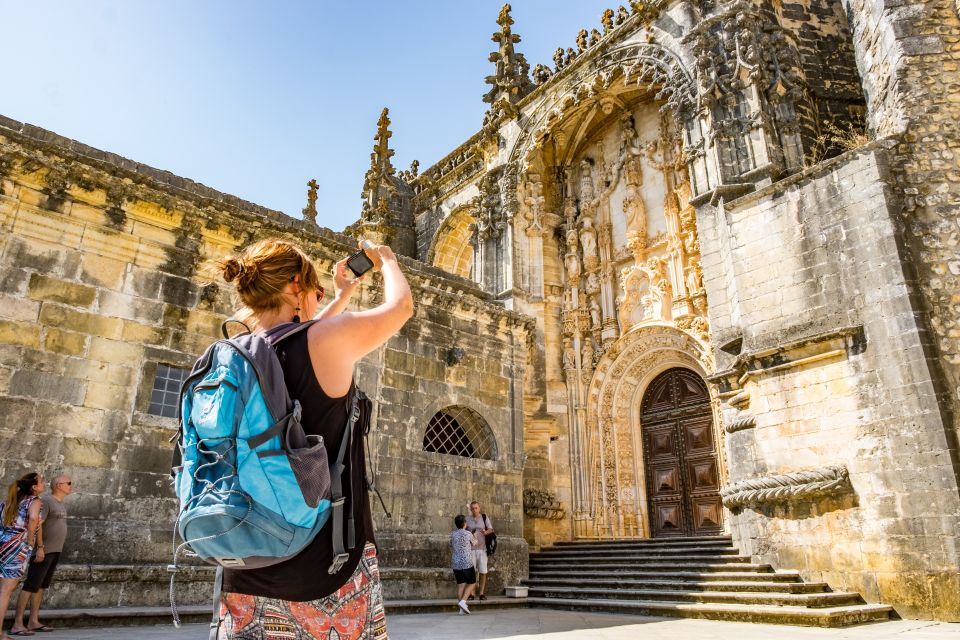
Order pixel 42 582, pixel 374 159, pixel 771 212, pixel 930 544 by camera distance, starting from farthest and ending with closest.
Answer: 1. pixel 374 159
2. pixel 771 212
3. pixel 930 544
4. pixel 42 582

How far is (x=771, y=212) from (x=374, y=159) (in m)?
12.5

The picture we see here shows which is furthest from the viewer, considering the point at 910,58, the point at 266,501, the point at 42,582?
the point at 910,58

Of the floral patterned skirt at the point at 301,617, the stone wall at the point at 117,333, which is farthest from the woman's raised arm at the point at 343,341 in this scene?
the stone wall at the point at 117,333

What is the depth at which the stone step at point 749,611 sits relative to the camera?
7.01 metres

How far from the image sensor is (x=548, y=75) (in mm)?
17047

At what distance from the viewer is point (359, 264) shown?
195cm

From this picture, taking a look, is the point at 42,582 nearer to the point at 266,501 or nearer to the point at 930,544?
the point at 266,501

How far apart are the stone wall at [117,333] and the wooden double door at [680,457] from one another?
5353 millimetres

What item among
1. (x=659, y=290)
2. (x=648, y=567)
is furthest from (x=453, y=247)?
(x=648, y=567)

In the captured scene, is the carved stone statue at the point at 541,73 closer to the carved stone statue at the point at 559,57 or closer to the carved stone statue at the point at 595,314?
the carved stone statue at the point at 559,57

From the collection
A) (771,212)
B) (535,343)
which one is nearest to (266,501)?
(771,212)

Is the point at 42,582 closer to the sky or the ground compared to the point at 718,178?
closer to the ground

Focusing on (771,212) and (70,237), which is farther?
(771,212)

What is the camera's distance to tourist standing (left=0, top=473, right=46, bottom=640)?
5.34m
